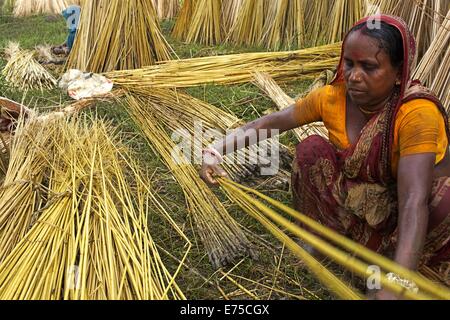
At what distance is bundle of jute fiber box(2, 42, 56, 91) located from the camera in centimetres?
394

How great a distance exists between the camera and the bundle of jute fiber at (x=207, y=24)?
533 cm

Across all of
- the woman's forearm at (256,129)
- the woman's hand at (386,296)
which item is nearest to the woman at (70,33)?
the woman's forearm at (256,129)

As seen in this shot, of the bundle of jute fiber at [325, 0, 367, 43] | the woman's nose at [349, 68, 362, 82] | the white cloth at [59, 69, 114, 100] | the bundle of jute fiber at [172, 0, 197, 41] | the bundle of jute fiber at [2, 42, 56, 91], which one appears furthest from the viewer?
the bundle of jute fiber at [172, 0, 197, 41]

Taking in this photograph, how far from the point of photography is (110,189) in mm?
2121

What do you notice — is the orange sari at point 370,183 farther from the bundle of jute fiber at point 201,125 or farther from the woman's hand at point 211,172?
the bundle of jute fiber at point 201,125

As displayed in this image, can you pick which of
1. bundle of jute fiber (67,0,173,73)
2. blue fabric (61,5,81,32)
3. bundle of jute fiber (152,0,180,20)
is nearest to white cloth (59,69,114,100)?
bundle of jute fiber (67,0,173,73)

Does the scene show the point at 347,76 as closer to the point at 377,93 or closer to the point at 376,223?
the point at 377,93

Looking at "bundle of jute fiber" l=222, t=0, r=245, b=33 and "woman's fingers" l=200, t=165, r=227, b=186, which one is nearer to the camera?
"woman's fingers" l=200, t=165, r=227, b=186

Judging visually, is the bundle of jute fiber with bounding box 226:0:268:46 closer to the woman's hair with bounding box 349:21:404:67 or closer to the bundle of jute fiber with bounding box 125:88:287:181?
Result: the bundle of jute fiber with bounding box 125:88:287:181

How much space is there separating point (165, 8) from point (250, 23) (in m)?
2.27

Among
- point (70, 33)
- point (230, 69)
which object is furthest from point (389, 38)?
point (70, 33)

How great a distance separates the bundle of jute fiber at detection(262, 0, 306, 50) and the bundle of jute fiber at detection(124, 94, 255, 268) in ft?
7.07

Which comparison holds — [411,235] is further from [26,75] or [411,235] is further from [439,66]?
[26,75]

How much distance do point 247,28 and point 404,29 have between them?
11.9ft
